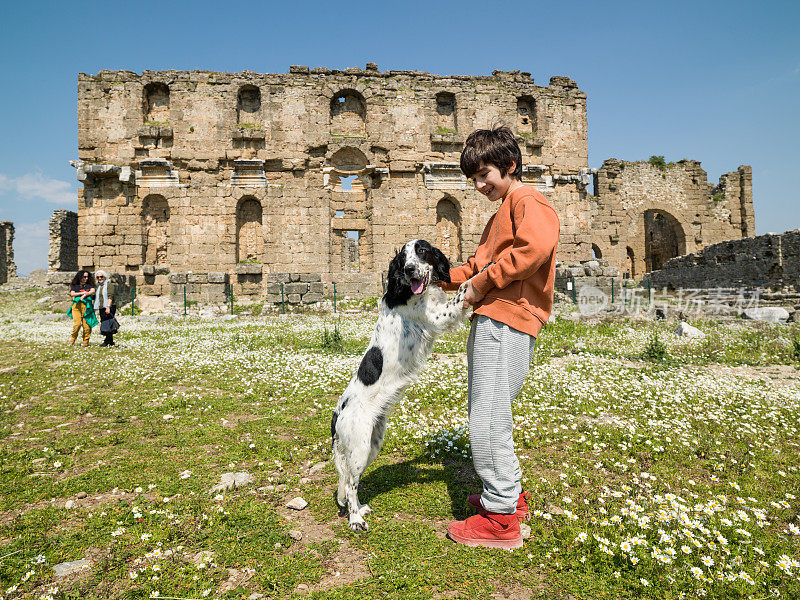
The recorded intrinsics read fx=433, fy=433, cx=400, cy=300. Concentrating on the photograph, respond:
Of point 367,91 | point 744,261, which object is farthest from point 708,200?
point 367,91

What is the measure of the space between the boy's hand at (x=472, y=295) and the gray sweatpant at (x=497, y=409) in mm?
140

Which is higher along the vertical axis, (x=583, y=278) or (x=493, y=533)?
(x=583, y=278)

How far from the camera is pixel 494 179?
9.55ft

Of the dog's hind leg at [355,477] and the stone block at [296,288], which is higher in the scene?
the stone block at [296,288]

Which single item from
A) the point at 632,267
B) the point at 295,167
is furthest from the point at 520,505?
the point at 632,267

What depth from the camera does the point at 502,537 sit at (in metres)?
2.75

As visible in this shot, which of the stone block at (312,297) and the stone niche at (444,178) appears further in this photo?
the stone niche at (444,178)

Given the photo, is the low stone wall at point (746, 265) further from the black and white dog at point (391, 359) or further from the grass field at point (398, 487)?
the black and white dog at point (391, 359)

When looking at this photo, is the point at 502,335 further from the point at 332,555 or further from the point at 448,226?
the point at 448,226

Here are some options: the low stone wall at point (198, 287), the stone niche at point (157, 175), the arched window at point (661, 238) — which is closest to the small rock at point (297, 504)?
the low stone wall at point (198, 287)

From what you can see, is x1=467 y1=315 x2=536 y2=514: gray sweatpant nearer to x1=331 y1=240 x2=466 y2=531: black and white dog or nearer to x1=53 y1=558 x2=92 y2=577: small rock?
x1=331 y1=240 x2=466 y2=531: black and white dog

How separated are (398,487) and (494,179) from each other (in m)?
2.56

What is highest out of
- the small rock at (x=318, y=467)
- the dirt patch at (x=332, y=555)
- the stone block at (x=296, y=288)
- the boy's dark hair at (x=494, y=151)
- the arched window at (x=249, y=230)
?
the arched window at (x=249, y=230)

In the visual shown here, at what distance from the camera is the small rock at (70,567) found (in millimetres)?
2556
